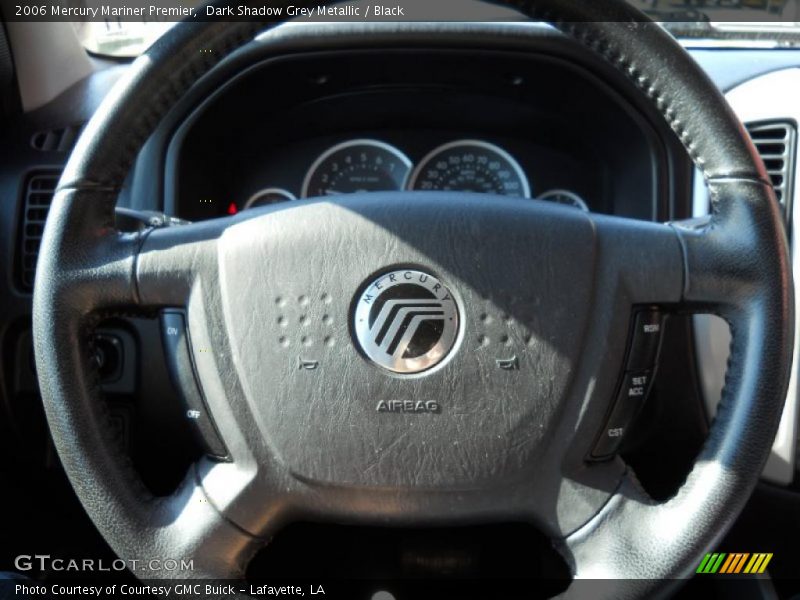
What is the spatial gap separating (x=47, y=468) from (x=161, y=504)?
62cm

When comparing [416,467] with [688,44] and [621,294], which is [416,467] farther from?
[688,44]

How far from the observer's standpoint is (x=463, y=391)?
3.19 feet

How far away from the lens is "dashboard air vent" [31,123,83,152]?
1559mm

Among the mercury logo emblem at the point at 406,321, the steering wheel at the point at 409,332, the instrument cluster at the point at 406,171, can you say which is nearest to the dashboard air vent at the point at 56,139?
the instrument cluster at the point at 406,171

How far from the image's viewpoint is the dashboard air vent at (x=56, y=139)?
156cm

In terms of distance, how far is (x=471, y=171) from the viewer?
1760 mm

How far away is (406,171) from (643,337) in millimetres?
867

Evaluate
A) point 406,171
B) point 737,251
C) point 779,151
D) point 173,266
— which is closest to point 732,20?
point 779,151

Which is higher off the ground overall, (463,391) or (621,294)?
(621,294)

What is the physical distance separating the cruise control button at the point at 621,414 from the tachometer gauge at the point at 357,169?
0.86 meters

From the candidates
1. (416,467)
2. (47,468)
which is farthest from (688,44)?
(47,468)

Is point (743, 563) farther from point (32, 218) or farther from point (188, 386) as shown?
point (32, 218)

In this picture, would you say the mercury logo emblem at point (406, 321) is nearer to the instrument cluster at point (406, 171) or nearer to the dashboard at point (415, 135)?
the dashboard at point (415, 135)

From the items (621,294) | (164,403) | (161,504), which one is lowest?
(164,403)
